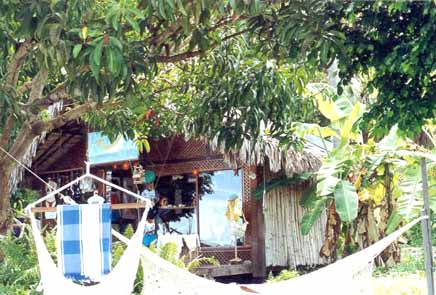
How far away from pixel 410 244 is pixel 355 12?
574 cm

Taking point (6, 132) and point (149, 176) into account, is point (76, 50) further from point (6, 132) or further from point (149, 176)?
point (149, 176)

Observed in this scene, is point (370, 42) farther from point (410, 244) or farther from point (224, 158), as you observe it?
point (410, 244)

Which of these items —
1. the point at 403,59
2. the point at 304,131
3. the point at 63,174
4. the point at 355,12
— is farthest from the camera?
the point at 63,174

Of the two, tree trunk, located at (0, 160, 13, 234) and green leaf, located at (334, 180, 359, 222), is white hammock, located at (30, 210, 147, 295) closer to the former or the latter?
tree trunk, located at (0, 160, 13, 234)

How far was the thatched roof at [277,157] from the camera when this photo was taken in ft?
23.7

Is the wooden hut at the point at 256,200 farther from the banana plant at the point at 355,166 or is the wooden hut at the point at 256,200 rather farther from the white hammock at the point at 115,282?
the white hammock at the point at 115,282

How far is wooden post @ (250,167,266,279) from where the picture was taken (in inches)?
304

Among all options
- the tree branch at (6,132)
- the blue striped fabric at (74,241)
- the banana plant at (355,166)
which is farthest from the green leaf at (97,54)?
the banana plant at (355,166)

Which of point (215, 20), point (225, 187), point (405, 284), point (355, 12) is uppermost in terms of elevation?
point (215, 20)

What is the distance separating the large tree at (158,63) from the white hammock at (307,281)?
94 cm

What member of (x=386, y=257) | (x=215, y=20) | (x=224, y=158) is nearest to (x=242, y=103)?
(x=215, y=20)

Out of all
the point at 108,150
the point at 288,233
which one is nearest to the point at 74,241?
the point at 288,233

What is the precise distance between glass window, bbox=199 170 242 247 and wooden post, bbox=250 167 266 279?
0.75 ft

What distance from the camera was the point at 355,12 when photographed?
297 cm
